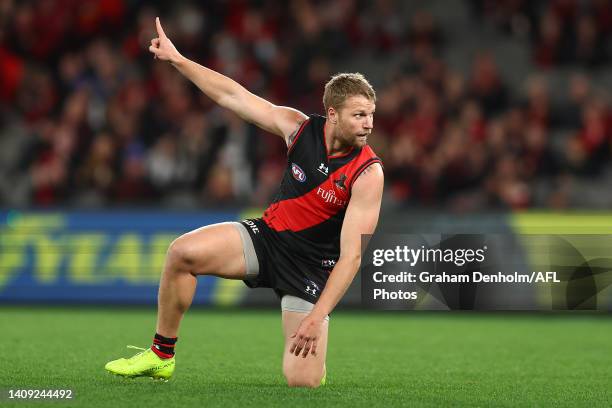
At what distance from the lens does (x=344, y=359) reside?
890 centimetres

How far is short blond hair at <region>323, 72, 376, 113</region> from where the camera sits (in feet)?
22.7

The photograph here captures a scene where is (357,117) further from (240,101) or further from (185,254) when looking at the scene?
(185,254)

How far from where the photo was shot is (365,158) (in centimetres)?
701

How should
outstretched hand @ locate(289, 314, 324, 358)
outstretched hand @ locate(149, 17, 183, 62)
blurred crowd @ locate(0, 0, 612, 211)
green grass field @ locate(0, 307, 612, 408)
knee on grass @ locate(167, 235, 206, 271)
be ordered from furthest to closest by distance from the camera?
blurred crowd @ locate(0, 0, 612, 211), outstretched hand @ locate(149, 17, 183, 62), knee on grass @ locate(167, 235, 206, 271), green grass field @ locate(0, 307, 612, 408), outstretched hand @ locate(289, 314, 324, 358)

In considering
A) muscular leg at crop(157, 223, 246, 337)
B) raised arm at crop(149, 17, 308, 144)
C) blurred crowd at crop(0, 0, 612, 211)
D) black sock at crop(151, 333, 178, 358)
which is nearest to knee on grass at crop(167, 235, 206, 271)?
muscular leg at crop(157, 223, 246, 337)

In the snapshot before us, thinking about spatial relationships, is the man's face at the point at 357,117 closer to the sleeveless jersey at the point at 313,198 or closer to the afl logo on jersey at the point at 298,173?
the sleeveless jersey at the point at 313,198

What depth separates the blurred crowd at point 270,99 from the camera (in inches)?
554

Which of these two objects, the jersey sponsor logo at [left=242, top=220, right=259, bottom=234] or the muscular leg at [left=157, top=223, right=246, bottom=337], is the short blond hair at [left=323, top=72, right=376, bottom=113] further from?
the muscular leg at [left=157, top=223, right=246, bottom=337]

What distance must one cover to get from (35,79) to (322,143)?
10034 millimetres

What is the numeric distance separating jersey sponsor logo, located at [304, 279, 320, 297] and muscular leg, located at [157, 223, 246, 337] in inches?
19.7

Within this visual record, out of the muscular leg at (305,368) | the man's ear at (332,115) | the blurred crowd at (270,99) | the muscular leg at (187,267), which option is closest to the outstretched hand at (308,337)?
the muscular leg at (305,368)

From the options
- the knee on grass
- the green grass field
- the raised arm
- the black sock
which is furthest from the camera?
the raised arm

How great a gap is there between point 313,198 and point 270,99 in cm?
858

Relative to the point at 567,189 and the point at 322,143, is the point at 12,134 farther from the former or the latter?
the point at 322,143
